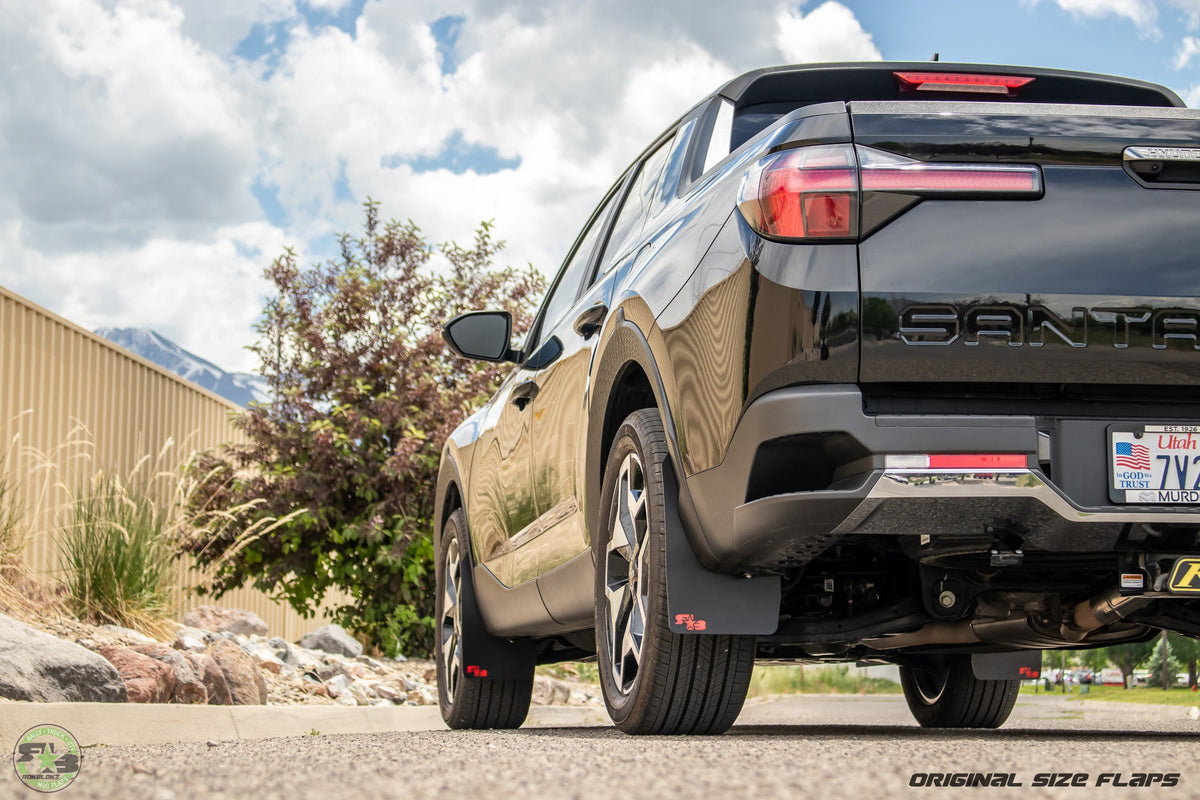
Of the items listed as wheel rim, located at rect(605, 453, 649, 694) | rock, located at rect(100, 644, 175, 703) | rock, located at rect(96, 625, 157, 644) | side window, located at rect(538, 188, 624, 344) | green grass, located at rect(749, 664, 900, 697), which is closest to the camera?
wheel rim, located at rect(605, 453, 649, 694)

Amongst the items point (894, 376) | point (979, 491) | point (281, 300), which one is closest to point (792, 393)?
point (894, 376)

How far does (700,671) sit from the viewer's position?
12.1 feet

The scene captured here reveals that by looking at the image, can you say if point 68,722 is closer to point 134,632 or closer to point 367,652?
point 134,632

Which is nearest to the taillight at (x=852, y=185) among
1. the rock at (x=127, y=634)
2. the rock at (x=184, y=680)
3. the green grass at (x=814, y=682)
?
the rock at (x=184, y=680)

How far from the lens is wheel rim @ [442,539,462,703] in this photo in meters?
6.17

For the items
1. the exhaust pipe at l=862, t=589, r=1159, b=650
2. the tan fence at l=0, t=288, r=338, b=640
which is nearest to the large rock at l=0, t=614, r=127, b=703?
the tan fence at l=0, t=288, r=338, b=640

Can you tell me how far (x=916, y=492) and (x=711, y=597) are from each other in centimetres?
71

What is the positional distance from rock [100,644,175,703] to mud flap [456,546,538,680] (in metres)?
1.63

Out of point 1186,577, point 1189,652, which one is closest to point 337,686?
point 1189,652

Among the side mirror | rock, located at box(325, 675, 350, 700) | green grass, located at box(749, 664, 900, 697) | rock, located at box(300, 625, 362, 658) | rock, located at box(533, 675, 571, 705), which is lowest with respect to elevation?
green grass, located at box(749, 664, 900, 697)

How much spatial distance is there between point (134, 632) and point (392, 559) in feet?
11.4

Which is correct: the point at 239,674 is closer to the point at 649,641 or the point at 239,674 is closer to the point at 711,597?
the point at 649,641

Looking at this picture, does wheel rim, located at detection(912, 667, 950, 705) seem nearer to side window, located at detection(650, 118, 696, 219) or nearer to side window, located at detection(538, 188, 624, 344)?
side window, located at detection(538, 188, 624, 344)

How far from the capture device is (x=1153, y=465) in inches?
123
